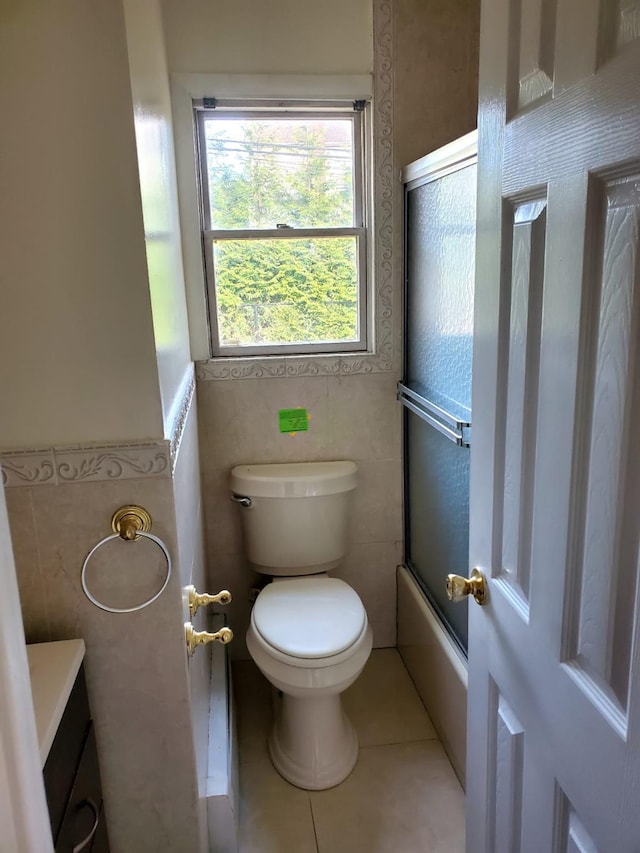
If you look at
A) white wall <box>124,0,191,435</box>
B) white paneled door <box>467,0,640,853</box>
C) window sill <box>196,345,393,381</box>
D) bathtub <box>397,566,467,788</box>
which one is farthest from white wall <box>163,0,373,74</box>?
bathtub <box>397,566,467,788</box>

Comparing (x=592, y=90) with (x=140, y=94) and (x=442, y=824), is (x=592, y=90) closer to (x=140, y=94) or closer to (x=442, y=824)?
(x=140, y=94)

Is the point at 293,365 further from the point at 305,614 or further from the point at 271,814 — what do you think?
the point at 271,814

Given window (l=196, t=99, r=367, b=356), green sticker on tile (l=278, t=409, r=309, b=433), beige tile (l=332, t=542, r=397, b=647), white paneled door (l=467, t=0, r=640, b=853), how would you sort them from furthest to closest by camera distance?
1. beige tile (l=332, t=542, r=397, b=647)
2. green sticker on tile (l=278, t=409, r=309, b=433)
3. window (l=196, t=99, r=367, b=356)
4. white paneled door (l=467, t=0, r=640, b=853)

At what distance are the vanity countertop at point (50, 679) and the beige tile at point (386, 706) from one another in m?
1.19

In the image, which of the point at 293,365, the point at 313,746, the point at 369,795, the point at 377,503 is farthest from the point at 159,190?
the point at 369,795

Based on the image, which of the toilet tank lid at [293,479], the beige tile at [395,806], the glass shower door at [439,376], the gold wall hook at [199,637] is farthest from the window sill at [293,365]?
the beige tile at [395,806]

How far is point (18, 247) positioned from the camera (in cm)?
111

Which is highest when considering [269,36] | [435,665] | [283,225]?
[269,36]

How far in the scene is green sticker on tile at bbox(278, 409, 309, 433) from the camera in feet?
7.39

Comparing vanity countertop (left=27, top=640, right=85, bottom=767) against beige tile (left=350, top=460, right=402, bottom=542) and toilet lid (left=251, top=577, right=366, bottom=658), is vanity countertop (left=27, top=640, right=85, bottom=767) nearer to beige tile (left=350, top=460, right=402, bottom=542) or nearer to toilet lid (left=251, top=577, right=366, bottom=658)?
toilet lid (left=251, top=577, right=366, bottom=658)

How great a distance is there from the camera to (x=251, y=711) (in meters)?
2.18

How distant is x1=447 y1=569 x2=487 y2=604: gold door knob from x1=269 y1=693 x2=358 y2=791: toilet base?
0.91m

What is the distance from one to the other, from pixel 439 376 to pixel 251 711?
4.27 ft

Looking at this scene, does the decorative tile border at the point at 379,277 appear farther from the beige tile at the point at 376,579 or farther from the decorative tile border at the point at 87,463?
the decorative tile border at the point at 87,463
